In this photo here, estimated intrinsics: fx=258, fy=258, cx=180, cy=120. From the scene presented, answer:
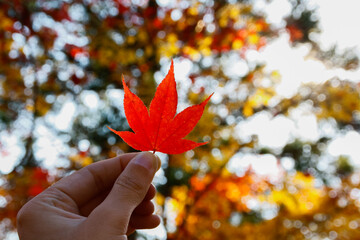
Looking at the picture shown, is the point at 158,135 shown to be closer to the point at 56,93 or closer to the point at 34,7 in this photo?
the point at 34,7

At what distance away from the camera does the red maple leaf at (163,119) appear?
0.84 metres

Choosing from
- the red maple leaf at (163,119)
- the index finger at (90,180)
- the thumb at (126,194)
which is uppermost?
the red maple leaf at (163,119)

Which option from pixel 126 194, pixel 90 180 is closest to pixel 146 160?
pixel 126 194

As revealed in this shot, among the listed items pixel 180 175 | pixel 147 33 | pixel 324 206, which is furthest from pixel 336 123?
pixel 147 33

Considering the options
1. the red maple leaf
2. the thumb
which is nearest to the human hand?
the thumb

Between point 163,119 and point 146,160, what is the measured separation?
21cm

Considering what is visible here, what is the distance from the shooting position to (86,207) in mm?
1186

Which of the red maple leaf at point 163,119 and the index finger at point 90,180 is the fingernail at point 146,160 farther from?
the index finger at point 90,180

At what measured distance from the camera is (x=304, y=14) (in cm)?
696

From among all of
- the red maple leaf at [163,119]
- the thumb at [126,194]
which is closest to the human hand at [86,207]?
the thumb at [126,194]

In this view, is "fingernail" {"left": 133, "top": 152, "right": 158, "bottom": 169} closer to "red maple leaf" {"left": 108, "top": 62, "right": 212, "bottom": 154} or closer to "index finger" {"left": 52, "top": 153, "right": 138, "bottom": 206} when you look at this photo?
"red maple leaf" {"left": 108, "top": 62, "right": 212, "bottom": 154}

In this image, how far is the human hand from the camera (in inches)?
33.2

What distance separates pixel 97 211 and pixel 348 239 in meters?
4.97

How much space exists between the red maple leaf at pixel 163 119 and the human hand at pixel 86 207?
133mm
